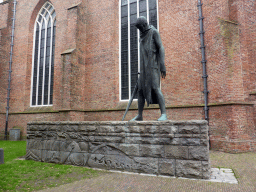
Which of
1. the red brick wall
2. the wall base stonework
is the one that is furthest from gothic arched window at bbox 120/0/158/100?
the wall base stonework

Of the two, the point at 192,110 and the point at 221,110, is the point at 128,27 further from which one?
the point at 221,110

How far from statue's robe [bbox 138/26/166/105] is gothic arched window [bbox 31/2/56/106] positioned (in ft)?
36.9

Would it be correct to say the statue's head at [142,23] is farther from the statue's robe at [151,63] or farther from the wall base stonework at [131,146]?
the wall base stonework at [131,146]

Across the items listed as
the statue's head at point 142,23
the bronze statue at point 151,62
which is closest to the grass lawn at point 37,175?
the bronze statue at point 151,62

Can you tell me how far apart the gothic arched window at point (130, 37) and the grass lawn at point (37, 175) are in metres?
7.26

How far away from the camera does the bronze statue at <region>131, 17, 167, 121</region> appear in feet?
16.0

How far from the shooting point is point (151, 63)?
4.94m

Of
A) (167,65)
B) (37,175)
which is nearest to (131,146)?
(37,175)

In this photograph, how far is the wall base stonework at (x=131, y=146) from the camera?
3.97 metres

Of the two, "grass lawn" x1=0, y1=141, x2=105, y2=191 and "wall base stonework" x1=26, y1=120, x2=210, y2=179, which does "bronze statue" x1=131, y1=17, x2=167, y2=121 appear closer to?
"wall base stonework" x1=26, y1=120, x2=210, y2=179

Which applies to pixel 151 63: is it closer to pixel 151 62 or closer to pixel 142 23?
pixel 151 62

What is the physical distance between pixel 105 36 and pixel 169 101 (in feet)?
19.8

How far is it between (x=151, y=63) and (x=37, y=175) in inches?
152

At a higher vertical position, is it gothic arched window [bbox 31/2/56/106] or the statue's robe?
gothic arched window [bbox 31/2/56/106]
